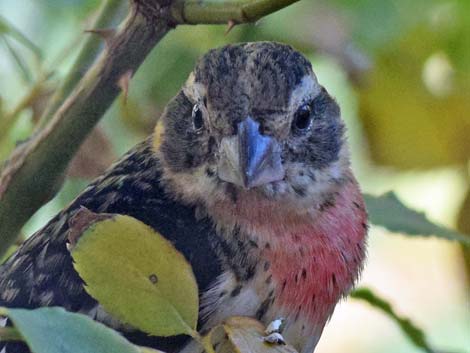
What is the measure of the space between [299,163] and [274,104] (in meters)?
0.16

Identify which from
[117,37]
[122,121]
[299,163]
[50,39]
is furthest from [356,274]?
[50,39]

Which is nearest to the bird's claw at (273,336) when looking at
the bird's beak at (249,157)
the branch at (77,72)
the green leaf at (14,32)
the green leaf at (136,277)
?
the green leaf at (136,277)

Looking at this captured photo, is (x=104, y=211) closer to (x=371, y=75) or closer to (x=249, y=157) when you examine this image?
(x=249, y=157)

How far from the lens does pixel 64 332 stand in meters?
1.24

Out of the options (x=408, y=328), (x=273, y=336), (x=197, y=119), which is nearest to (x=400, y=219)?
(x=408, y=328)

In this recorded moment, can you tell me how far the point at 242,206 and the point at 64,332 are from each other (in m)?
0.97

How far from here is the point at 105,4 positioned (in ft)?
6.32

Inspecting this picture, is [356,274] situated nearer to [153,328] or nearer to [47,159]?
[47,159]

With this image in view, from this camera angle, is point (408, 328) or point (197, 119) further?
point (197, 119)

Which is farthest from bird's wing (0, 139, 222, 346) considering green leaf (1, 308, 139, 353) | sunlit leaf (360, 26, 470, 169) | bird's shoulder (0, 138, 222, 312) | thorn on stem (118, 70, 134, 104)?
green leaf (1, 308, 139, 353)

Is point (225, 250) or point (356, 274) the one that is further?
point (356, 274)

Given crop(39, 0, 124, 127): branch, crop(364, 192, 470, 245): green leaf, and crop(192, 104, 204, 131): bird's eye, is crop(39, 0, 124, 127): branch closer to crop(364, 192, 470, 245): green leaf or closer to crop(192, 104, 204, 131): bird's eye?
crop(192, 104, 204, 131): bird's eye

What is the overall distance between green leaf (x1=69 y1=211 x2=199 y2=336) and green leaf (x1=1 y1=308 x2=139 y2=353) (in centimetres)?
9

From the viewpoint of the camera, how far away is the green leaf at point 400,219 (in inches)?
78.6
